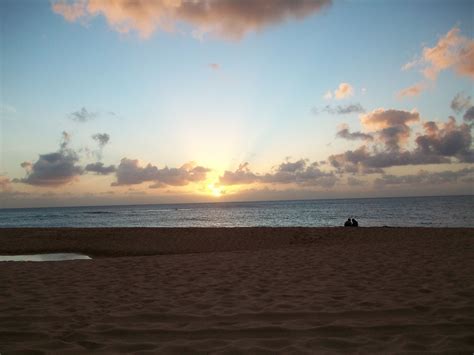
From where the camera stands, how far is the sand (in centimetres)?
372

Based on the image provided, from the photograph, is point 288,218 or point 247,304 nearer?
point 247,304

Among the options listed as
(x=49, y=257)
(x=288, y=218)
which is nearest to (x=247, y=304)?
(x=49, y=257)

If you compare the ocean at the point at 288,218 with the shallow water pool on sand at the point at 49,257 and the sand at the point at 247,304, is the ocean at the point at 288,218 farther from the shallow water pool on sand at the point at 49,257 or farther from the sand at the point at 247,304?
the sand at the point at 247,304

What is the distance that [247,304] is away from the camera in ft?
16.7

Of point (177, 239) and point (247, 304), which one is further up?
point (247, 304)

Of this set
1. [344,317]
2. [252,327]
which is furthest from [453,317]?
[252,327]

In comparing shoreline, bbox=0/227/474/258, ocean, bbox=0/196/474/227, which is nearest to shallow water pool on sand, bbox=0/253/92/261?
shoreline, bbox=0/227/474/258

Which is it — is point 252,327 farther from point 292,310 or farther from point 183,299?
point 183,299

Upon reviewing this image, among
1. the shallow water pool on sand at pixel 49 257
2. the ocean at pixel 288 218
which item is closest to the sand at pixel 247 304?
the shallow water pool on sand at pixel 49 257

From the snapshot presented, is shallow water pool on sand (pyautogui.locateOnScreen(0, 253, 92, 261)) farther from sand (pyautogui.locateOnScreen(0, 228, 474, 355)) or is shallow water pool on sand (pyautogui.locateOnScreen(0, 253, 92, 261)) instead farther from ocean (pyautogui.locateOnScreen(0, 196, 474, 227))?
ocean (pyautogui.locateOnScreen(0, 196, 474, 227))

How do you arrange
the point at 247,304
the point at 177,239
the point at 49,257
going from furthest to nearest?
the point at 177,239 → the point at 49,257 → the point at 247,304

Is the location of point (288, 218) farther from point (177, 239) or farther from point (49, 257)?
point (49, 257)

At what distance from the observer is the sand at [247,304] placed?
3.72 m

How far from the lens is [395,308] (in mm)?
4699
